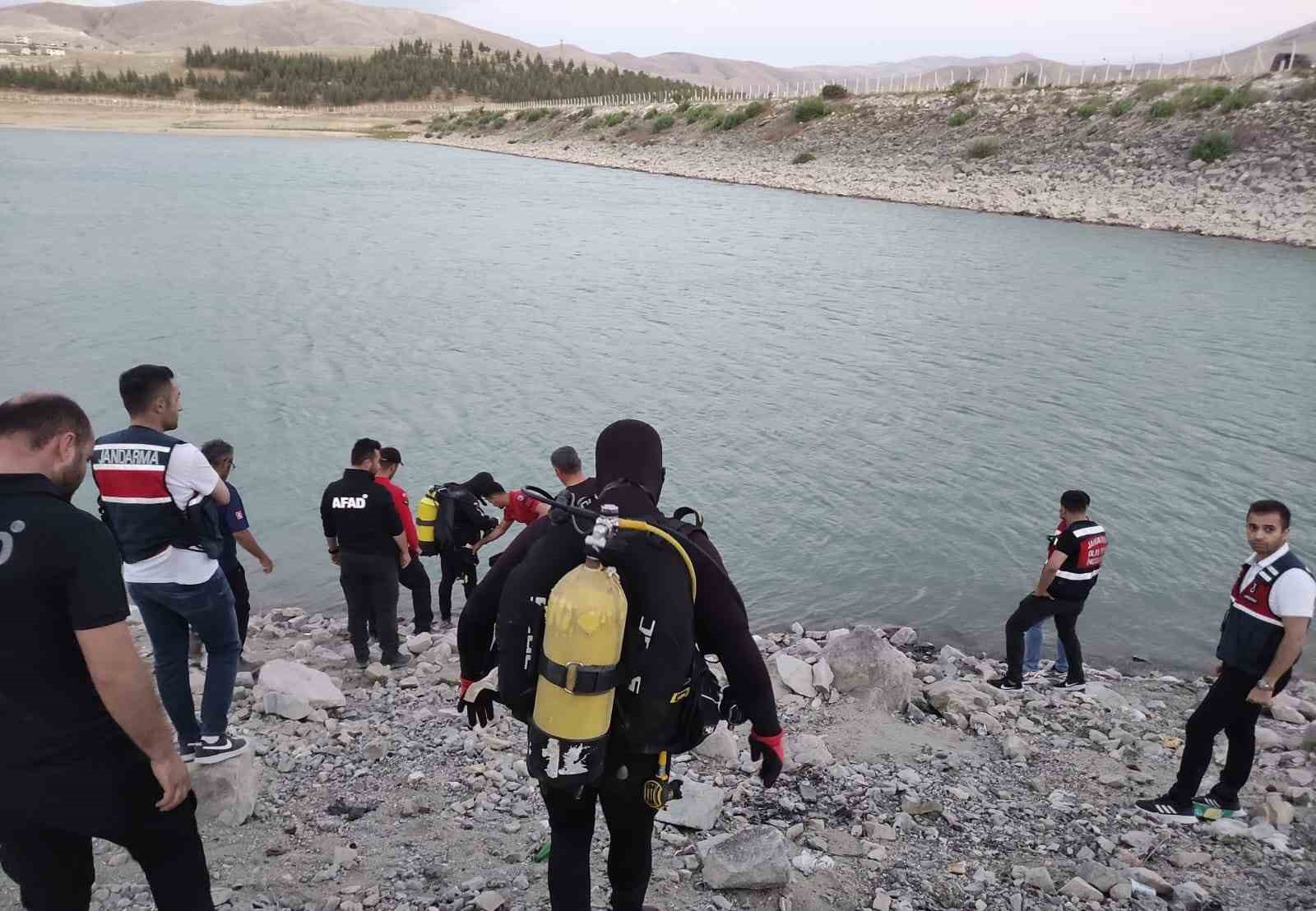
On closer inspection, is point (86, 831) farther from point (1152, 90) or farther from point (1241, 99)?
point (1152, 90)

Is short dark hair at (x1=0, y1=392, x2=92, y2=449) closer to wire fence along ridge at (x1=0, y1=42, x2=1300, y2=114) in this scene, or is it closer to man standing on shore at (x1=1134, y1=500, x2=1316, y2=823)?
man standing on shore at (x1=1134, y1=500, x2=1316, y2=823)

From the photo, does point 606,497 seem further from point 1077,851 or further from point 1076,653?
point 1076,653

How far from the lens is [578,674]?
3.31 m

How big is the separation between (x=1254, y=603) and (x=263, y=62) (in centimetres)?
17576

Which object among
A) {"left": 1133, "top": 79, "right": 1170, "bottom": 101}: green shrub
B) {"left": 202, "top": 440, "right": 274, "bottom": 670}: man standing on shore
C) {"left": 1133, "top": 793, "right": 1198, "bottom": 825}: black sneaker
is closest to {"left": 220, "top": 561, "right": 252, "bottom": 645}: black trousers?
{"left": 202, "top": 440, "right": 274, "bottom": 670}: man standing on shore

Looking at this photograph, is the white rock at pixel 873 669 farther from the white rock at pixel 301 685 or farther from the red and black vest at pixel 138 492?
the red and black vest at pixel 138 492

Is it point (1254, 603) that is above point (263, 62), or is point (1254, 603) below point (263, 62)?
below

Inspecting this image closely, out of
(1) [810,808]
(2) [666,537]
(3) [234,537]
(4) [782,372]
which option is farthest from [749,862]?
(4) [782,372]

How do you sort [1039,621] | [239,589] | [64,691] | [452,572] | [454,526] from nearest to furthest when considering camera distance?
1. [64,691]
2. [239,589]
3. [1039,621]
4. [454,526]
5. [452,572]

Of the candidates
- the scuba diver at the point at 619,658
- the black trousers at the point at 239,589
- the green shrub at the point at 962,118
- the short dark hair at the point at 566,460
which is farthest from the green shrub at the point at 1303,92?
the scuba diver at the point at 619,658

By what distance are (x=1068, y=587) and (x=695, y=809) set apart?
4.04m

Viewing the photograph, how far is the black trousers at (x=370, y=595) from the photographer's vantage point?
762cm

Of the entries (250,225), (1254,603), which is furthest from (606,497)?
(250,225)

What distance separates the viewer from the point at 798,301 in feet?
82.6
